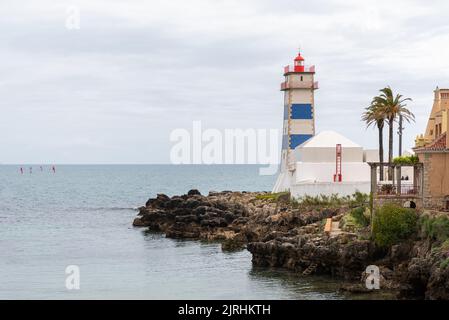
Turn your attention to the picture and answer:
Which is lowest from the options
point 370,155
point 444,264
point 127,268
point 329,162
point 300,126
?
point 127,268

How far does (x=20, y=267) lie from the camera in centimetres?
5366

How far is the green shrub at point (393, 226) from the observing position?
145 ft

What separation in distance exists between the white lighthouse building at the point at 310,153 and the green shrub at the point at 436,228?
1849cm

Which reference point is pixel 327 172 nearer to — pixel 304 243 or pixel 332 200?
pixel 332 200

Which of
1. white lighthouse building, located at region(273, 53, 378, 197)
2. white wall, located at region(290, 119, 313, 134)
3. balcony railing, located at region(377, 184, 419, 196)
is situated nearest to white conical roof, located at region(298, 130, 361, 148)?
white lighthouse building, located at region(273, 53, 378, 197)

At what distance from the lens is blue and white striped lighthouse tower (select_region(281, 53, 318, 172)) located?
2904 inches

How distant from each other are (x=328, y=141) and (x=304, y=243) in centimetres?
1996

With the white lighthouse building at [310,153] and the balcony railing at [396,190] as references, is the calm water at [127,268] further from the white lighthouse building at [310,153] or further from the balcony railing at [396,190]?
the white lighthouse building at [310,153]

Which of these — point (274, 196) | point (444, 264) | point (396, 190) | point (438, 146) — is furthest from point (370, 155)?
point (444, 264)

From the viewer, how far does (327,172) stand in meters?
65.6

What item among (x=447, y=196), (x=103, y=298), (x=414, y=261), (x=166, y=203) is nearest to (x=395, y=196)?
(x=447, y=196)

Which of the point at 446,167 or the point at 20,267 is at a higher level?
the point at 446,167

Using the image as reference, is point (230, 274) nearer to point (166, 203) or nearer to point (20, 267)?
point (20, 267)
